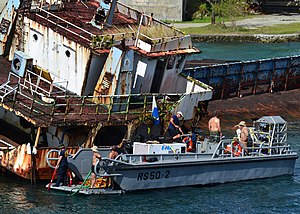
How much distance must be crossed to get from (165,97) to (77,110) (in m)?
3.26

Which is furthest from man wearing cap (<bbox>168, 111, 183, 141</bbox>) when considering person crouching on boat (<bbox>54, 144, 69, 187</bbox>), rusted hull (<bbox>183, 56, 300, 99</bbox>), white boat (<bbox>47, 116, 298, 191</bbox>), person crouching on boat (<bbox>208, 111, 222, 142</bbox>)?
rusted hull (<bbox>183, 56, 300, 99</bbox>)

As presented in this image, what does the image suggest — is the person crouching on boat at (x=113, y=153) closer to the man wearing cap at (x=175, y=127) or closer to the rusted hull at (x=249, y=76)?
the man wearing cap at (x=175, y=127)

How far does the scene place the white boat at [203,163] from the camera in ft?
Answer: 87.5

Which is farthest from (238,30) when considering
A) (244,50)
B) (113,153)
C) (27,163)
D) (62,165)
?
(62,165)

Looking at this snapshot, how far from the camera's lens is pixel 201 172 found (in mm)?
27953

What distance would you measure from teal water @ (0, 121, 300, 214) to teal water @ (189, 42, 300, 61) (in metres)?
29.6

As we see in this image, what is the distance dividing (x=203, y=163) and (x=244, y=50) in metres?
35.1

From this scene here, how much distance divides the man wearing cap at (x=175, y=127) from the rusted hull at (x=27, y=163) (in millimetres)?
3494

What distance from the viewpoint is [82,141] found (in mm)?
28500

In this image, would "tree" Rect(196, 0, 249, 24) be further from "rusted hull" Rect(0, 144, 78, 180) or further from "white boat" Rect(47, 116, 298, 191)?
"rusted hull" Rect(0, 144, 78, 180)

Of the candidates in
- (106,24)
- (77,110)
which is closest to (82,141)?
(77,110)

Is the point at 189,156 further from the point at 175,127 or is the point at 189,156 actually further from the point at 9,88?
the point at 9,88

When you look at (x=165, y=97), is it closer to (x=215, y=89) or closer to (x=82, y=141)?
(x=82, y=141)

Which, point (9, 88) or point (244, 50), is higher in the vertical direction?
point (244, 50)
